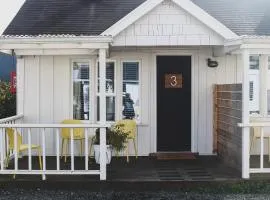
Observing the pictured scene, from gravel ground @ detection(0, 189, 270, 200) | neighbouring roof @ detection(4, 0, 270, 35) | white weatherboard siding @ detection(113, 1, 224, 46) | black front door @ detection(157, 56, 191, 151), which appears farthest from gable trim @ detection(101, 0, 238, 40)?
gravel ground @ detection(0, 189, 270, 200)

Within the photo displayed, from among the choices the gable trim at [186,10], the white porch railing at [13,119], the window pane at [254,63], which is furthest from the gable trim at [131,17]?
the window pane at [254,63]

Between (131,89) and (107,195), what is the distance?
385 centimetres

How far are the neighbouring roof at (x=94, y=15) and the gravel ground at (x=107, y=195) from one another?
428 centimetres

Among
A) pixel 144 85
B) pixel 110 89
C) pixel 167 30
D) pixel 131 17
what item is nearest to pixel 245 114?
pixel 167 30

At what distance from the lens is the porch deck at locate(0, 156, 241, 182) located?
9.14 meters

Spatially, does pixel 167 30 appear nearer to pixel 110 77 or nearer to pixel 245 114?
pixel 110 77

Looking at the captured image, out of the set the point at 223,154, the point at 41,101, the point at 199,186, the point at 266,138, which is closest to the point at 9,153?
the point at 41,101

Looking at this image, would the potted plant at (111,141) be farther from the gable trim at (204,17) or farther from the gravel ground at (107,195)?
the gable trim at (204,17)

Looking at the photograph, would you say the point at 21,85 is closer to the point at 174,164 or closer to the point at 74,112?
the point at 74,112

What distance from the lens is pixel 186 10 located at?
1005 cm

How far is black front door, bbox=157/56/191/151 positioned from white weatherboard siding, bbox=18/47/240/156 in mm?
135

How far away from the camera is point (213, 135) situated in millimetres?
11750

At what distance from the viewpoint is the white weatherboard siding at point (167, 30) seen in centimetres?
1012

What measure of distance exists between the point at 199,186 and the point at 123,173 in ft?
5.28
